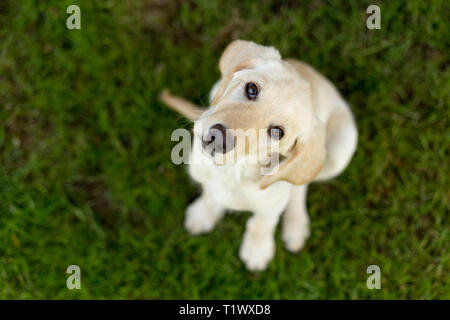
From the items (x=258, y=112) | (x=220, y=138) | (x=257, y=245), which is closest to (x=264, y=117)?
(x=258, y=112)

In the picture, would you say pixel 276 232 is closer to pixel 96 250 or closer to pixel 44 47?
pixel 96 250

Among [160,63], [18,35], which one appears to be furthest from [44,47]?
[160,63]

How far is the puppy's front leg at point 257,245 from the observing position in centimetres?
290

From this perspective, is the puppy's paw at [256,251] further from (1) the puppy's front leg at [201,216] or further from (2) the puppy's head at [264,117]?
(2) the puppy's head at [264,117]

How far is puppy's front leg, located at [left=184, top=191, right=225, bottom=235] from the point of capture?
311cm

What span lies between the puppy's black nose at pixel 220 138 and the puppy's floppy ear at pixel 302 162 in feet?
1.20

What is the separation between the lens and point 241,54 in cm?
222

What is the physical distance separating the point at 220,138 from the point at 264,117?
10.9 inches

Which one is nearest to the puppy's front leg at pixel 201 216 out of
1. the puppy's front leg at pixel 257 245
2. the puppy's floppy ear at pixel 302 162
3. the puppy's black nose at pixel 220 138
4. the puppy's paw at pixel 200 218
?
the puppy's paw at pixel 200 218

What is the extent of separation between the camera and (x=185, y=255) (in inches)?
125

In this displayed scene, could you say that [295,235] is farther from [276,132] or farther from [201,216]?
[276,132]

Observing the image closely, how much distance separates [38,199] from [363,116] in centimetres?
274

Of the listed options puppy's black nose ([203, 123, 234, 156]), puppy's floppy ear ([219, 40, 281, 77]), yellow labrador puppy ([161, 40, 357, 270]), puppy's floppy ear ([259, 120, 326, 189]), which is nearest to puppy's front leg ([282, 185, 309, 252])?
yellow labrador puppy ([161, 40, 357, 270])
